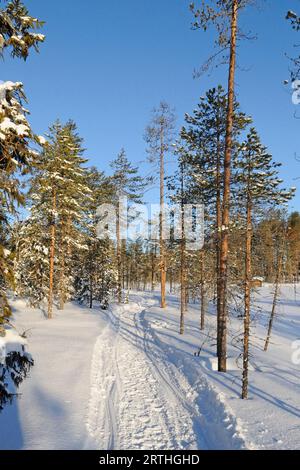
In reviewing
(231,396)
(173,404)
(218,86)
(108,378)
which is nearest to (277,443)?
(231,396)

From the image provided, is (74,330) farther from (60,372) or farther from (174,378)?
(174,378)

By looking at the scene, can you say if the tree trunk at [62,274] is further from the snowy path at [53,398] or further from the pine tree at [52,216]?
the snowy path at [53,398]

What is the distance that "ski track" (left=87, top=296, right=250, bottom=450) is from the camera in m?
6.85

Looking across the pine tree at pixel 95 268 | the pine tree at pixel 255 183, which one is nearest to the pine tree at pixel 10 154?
the pine tree at pixel 255 183

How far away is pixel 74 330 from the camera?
706 inches

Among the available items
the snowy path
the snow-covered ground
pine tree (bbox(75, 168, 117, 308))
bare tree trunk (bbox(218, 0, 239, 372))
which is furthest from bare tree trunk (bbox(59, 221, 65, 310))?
bare tree trunk (bbox(218, 0, 239, 372))

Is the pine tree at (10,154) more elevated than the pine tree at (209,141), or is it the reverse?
the pine tree at (209,141)

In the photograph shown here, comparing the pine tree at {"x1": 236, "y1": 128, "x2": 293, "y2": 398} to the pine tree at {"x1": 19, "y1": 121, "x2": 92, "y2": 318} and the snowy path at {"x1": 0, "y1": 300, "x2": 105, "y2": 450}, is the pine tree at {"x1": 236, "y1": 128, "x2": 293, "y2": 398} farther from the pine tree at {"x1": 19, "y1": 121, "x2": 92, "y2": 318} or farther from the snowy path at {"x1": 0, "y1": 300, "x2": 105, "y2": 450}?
the pine tree at {"x1": 19, "y1": 121, "x2": 92, "y2": 318}

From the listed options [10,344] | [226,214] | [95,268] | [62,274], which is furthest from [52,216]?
[10,344]

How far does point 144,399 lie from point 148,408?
64 cm

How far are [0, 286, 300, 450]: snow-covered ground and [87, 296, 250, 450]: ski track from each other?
3 cm

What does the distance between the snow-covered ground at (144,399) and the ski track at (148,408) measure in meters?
0.03

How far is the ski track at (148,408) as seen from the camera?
6852mm

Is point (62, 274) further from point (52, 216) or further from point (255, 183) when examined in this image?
point (255, 183)
